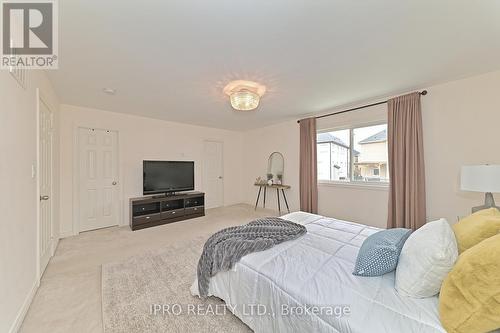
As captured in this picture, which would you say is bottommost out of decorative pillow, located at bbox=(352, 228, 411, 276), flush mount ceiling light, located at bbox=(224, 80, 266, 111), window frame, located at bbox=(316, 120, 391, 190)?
decorative pillow, located at bbox=(352, 228, 411, 276)

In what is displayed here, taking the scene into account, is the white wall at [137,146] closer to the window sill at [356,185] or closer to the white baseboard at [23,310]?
the white baseboard at [23,310]

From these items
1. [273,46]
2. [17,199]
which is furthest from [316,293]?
[17,199]

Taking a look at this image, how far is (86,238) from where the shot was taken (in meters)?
3.45

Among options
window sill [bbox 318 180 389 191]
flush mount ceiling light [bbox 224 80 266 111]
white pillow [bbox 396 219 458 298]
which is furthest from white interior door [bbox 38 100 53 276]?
window sill [bbox 318 180 389 191]

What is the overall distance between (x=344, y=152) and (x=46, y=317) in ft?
15.5

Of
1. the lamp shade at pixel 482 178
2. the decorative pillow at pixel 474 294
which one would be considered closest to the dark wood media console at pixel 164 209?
the decorative pillow at pixel 474 294

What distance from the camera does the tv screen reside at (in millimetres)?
4273

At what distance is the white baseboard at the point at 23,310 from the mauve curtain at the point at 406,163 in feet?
14.4

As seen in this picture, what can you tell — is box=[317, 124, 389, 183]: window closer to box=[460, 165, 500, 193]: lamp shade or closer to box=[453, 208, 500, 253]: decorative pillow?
box=[460, 165, 500, 193]: lamp shade

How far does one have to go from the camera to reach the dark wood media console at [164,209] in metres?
3.96

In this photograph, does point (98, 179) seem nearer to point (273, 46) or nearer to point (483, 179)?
point (273, 46)

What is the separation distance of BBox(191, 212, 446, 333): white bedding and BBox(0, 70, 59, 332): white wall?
132cm

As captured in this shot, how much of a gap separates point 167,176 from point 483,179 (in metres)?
4.93

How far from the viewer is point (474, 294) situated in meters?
0.86
